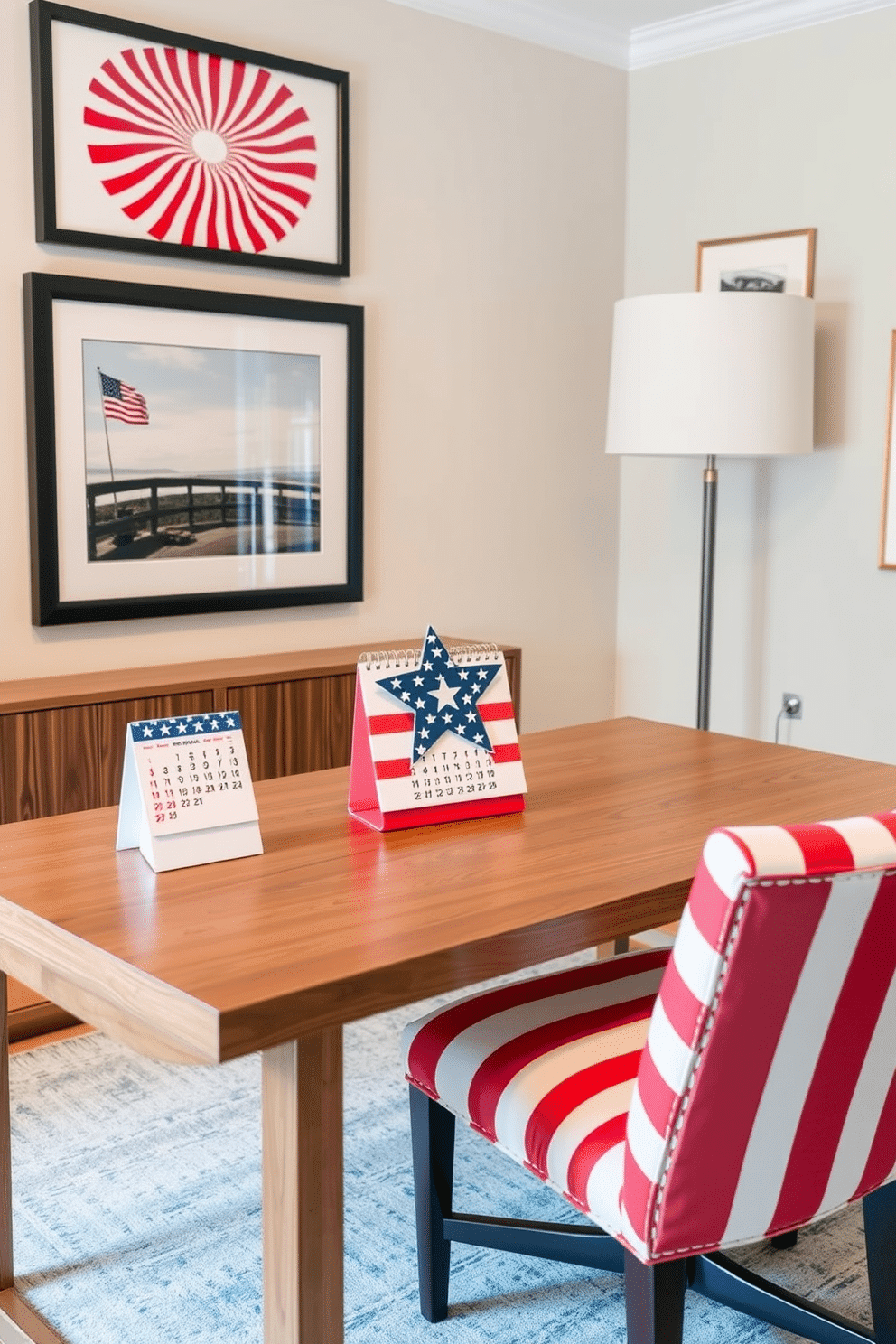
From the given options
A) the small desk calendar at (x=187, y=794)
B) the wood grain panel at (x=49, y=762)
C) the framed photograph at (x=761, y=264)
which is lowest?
the wood grain panel at (x=49, y=762)

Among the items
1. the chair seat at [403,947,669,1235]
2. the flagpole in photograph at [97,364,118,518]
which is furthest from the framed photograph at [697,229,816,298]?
the chair seat at [403,947,669,1235]

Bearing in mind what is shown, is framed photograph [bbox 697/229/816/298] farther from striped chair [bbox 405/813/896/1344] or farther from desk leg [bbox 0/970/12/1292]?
desk leg [bbox 0/970/12/1292]

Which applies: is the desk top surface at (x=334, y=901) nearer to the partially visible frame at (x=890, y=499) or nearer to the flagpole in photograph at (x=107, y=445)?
the flagpole in photograph at (x=107, y=445)

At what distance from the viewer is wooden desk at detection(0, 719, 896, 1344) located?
1299 millimetres

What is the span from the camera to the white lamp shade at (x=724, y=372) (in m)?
3.37

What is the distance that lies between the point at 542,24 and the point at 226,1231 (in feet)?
11.1

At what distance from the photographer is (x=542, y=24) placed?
12.8ft

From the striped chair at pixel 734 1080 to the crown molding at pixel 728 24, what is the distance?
3.05m

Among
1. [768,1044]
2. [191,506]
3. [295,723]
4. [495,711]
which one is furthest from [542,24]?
[768,1044]

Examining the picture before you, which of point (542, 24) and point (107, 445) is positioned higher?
point (542, 24)

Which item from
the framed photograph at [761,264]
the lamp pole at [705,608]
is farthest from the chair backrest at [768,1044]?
the framed photograph at [761,264]

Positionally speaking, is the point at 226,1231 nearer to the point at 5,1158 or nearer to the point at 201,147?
the point at 5,1158

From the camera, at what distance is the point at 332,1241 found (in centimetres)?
140

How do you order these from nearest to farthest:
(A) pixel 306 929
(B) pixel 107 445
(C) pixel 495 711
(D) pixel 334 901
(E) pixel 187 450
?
1. (A) pixel 306 929
2. (D) pixel 334 901
3. (C) pixel 495 711
4. (B) pixel 107 445
5. (E) pixel 187 450
